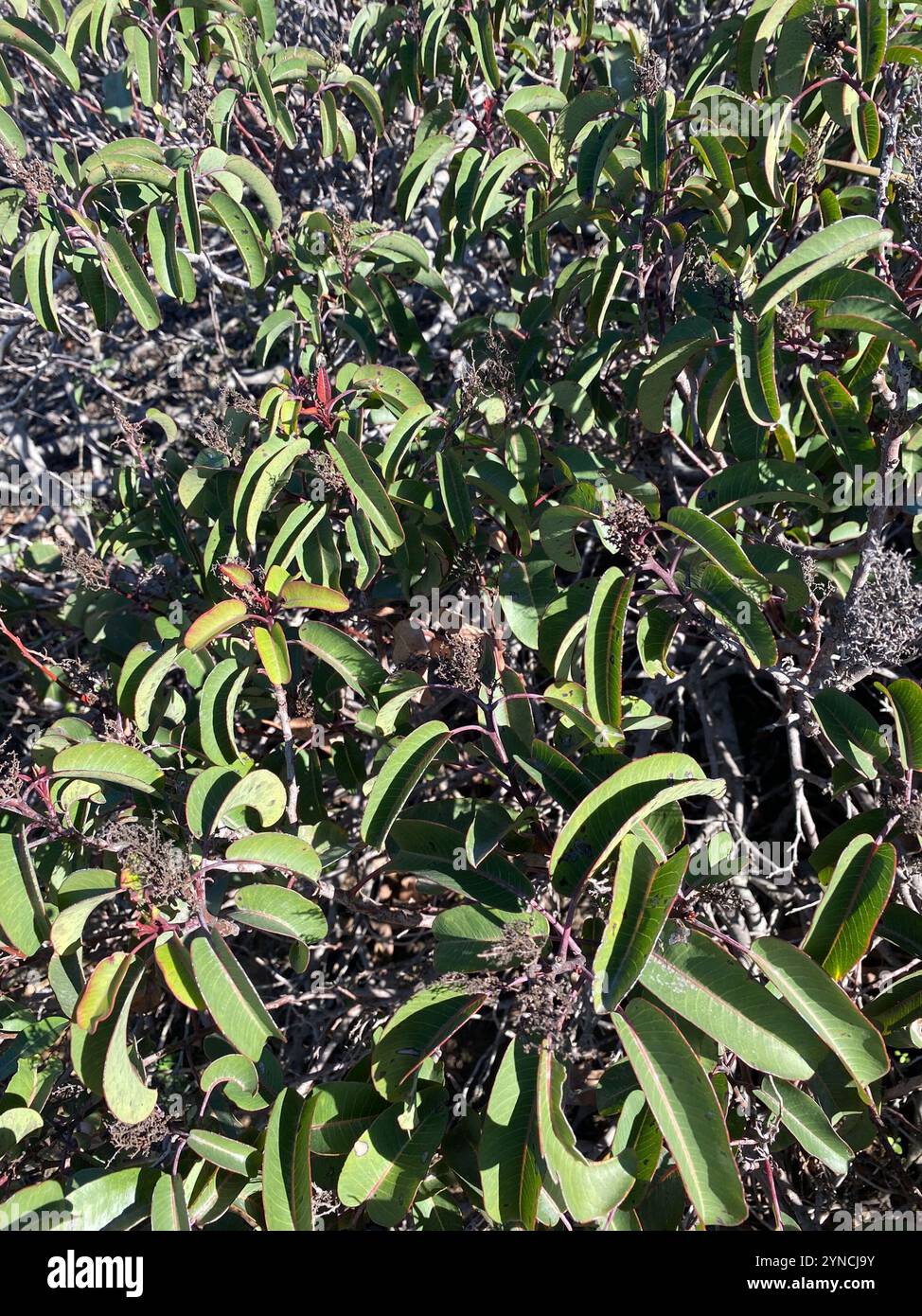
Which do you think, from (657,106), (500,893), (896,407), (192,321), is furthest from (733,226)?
(192,321)

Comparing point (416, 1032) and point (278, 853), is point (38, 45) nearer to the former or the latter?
point (278, 853)

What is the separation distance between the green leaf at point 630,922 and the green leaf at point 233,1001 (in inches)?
25.3

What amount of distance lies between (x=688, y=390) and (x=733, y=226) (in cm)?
37

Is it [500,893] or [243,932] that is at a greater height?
[500,893]

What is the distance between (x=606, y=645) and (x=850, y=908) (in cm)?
63

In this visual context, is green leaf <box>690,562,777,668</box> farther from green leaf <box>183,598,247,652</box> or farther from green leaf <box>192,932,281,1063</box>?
green leaf <box>192,932,281,1063</box>

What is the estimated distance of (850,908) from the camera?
5.54ft

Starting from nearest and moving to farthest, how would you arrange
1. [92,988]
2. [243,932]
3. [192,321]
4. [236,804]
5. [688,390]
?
[92,988] < [236,804] < [688,390] < [243,932] < [192,321]

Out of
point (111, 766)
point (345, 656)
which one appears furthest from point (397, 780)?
point (111, 766)

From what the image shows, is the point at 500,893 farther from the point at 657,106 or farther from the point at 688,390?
the point at 657,106

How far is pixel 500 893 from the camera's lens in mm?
1782

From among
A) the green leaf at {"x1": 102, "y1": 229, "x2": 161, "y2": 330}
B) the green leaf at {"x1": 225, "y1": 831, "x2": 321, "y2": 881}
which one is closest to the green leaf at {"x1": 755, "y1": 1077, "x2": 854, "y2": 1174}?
the green leaf at {"x1": 225, "y1": 831, "x2": 321, "y2": 881}

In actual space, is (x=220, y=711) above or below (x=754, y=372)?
below

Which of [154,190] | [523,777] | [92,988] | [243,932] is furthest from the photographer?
[243,932]
